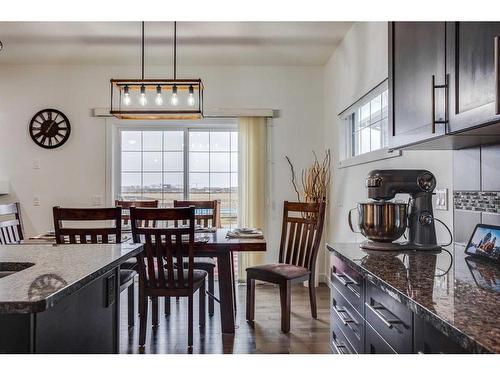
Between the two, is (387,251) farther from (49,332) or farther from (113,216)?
(113,216)

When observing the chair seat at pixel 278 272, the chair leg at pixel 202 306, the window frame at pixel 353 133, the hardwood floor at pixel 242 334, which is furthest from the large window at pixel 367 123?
the chair leg at pixel 202 306

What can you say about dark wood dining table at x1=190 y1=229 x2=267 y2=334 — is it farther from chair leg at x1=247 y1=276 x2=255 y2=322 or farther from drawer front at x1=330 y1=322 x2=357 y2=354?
drawer front at x1=330 y1=322 x2=357 y2=354

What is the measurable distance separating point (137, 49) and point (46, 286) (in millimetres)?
3857

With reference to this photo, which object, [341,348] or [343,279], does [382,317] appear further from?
[341,348]

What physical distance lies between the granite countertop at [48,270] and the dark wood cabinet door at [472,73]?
1.27 meters

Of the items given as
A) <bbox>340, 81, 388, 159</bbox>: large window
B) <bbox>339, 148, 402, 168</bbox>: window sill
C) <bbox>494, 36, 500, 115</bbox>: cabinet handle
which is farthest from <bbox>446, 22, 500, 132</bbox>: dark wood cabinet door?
<bbox>340, 81, 388, 159</bbox>: large window

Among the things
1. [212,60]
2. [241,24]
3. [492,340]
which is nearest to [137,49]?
[212,60]

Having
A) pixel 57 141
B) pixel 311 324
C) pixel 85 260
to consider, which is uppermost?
pixel 57 141

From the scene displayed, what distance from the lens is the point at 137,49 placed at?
4398 mm

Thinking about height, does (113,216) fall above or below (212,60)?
below

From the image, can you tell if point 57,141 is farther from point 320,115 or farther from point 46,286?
point 46,286

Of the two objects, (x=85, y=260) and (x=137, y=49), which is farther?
(x=137, y=49)
